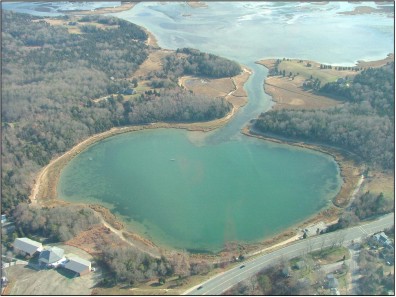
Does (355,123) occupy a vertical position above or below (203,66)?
below

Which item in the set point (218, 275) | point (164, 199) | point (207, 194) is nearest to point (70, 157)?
point (164, 199)

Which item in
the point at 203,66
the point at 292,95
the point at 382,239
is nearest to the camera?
the point at 382,239

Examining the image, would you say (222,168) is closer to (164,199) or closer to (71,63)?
(164,199)

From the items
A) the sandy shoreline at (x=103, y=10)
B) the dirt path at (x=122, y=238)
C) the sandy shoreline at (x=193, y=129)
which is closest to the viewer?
the dirt path at (x=122, y=238)

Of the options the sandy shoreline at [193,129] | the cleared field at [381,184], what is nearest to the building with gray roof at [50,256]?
the sandy shoreline at [193,129]

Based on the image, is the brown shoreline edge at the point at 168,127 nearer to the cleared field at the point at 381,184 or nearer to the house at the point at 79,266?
the cleared field at the point at 381,184

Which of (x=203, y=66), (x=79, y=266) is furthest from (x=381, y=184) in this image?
(x=203, y=66)

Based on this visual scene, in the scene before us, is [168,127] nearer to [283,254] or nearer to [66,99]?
[66,99]
